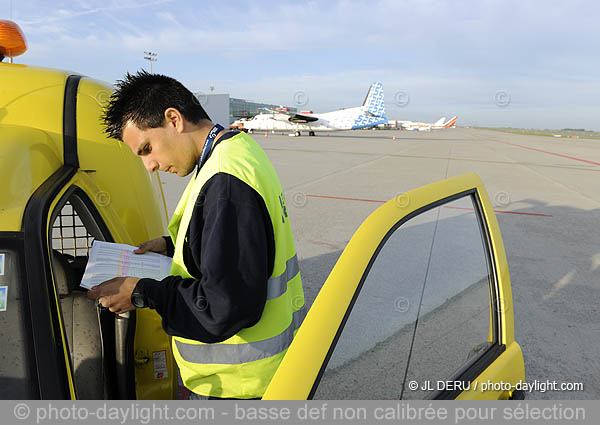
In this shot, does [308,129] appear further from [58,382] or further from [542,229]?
[58,382]

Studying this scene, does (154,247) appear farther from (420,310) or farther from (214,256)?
(420,310)

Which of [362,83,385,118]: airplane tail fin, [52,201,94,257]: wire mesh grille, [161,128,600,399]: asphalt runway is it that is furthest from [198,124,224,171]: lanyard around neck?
[362,83,385,118]: airplane tail fin

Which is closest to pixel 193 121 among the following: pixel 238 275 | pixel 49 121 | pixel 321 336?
pixel 238 275

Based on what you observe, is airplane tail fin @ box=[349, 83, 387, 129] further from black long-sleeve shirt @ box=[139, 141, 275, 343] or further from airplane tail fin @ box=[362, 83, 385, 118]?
black long-sleeve shirt @ box=[139, 141, 275, 343]

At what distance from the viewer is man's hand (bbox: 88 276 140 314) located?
135cm

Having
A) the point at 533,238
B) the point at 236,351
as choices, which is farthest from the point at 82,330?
the point at 533,238

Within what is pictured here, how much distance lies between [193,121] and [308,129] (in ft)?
129

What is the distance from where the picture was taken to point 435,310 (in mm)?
1880

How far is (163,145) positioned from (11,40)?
4.12 ft

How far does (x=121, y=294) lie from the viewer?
4.45ft

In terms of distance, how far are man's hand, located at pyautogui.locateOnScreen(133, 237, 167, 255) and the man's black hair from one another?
1.74 ft

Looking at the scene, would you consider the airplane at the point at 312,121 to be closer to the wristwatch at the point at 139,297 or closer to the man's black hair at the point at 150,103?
the man's black hair at the point at 150,103

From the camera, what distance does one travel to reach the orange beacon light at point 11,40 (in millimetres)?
2051

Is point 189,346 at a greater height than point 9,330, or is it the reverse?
point 9,330
